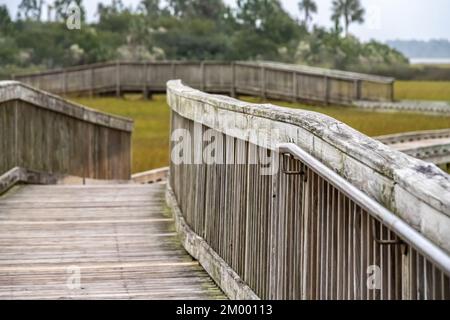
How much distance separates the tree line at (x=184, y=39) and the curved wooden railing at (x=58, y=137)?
34.1 m

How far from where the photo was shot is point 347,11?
7781 cm

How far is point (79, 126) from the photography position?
1307cm

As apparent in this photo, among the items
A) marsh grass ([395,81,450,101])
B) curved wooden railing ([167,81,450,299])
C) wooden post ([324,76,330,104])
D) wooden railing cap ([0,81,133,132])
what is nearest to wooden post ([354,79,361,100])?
wooden post ([324,76,330,104])

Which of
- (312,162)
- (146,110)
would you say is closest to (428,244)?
(312,162)

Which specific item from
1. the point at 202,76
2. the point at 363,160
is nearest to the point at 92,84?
the point at 202,76

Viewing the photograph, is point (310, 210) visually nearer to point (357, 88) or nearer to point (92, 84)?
point (357, 88)

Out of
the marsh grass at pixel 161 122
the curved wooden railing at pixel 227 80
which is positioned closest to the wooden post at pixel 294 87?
the curved wooden railing at pixel 227 80

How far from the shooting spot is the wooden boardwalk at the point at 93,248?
5996 mm

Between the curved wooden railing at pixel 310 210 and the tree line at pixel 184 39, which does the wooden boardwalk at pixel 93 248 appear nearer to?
the curved wooden railing at pixel 310 210

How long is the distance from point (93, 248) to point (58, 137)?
5094mm

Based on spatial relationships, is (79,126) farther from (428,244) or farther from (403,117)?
(403,117)

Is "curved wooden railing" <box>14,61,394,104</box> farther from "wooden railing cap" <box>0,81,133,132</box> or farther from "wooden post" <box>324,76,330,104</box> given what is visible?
"wooden railing cap" <box>0,81,133,132</box>
